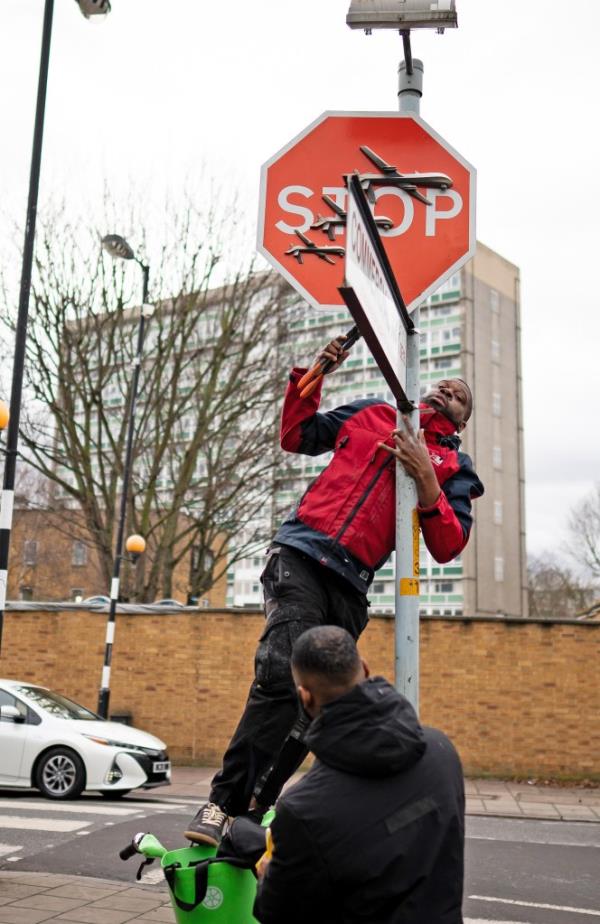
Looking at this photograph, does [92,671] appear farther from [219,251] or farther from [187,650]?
[219,251]

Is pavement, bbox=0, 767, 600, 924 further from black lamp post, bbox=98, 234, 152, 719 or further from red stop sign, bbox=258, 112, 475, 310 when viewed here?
black lamp post, bbox=98, 234, 152, 719

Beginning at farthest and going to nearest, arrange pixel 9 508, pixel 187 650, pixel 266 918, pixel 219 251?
pixel 219 251 → pixel 187 650 → pixel 9 508 → pixel 266 918

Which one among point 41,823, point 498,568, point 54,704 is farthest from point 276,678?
point 498,568

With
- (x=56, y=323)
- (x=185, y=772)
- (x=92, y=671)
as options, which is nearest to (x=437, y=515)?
(x=185, y=772)

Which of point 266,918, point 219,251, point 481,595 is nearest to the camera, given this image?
point 266,918

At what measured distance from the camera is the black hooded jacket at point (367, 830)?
2098 mm

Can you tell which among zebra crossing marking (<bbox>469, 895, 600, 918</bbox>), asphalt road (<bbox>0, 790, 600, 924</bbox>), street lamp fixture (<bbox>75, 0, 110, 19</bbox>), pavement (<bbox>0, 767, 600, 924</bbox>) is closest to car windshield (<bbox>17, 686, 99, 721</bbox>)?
asphalt road (<bbox>0, 790, 600, 924</bbox>)

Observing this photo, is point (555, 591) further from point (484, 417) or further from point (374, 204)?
point (374, 204)

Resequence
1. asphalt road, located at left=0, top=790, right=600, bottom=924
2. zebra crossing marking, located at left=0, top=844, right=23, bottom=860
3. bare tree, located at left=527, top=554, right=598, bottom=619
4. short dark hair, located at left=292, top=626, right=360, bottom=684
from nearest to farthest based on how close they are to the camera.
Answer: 1. short dark hair, located at left=292, top=626, right=360, bottom=684
2. asphalt road, located at left=0, top=790, right=600, bottom=924
3. zebra crossing marking, located at left=0, top=844, right=23, bottom=860
4. bare tree, located at left=527, top=554, right=598, bottom=619

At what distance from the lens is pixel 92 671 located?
1839 centimetres

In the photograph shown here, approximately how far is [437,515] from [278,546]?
55 centimetres

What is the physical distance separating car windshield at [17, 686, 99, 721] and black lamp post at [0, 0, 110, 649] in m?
4.55

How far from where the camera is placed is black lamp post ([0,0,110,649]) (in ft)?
26.8

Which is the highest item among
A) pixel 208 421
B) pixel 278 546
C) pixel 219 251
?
pixel 219 251
